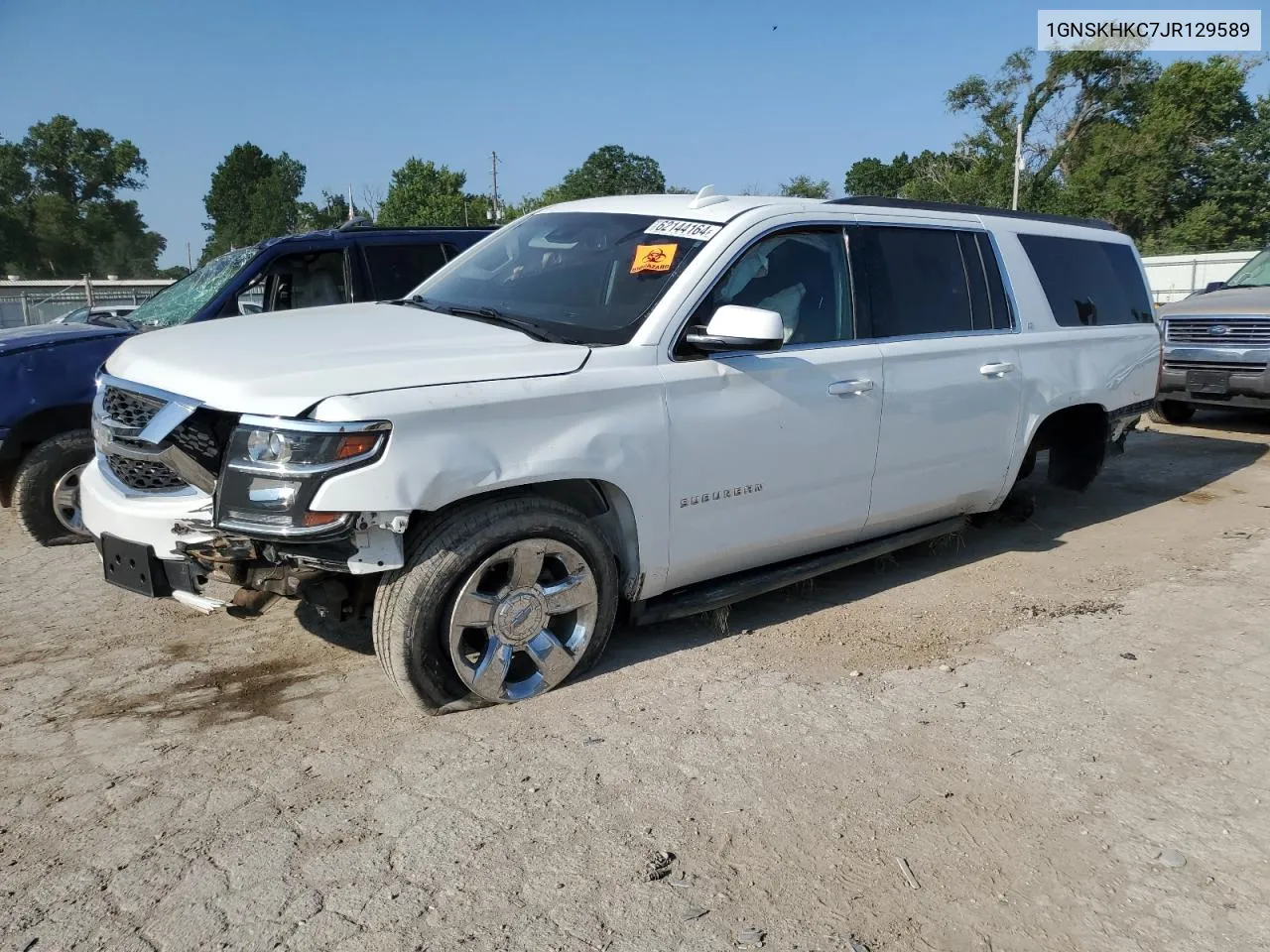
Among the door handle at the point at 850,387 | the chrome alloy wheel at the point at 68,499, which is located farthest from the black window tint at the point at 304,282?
the door handle at the point at 850,387

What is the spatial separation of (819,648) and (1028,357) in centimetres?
218

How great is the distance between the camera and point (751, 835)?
111 inches

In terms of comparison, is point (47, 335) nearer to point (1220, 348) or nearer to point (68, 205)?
point (1220, 348)

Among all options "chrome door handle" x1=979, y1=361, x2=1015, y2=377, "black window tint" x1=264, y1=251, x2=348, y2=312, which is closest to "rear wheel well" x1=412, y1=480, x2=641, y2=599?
"chrome door handle" x1=979, y1=361, x2=1015, y2=377

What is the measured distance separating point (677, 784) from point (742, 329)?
5.33 feet

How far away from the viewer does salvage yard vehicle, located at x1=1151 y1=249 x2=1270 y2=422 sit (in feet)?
29.3

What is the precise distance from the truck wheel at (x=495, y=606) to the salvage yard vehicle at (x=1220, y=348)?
7894mm

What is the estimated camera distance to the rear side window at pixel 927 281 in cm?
454

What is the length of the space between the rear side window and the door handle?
27cm

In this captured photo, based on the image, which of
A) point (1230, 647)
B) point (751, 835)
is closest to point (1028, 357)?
point (1230, 647)

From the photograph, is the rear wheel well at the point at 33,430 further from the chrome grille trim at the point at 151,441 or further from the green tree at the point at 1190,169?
the green tree at the point at 1190,169

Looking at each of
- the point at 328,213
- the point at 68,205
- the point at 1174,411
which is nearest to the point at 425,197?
the point at 328,213

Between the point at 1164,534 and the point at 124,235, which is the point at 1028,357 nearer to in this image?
the point at 1164,534

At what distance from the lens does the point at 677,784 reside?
3.09 meters
